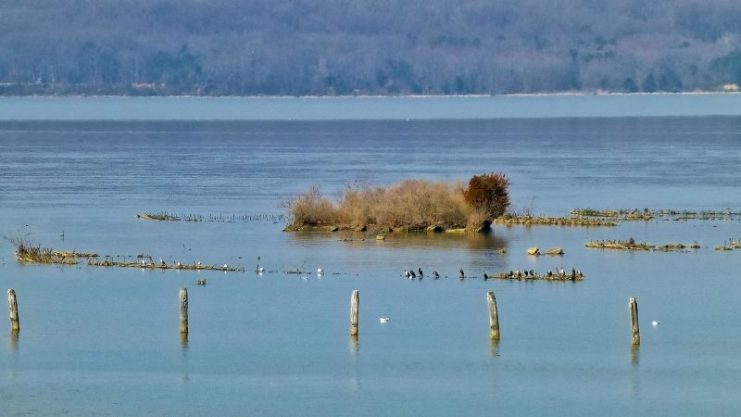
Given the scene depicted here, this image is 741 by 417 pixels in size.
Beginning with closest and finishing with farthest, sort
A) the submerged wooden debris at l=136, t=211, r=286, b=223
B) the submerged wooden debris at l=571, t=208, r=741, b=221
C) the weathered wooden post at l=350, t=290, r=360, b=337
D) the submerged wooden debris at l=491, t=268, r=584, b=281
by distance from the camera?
the weathered wooden post at l=350, t=290, r=360, b=337 → the submerged wooden debris at l=491, t=268, r=584, b=281 → the submerged wooden debris at l=571, t=208, r=741, b=221 → the submerged wooden debris at l=136, t=211, r=286, b=223

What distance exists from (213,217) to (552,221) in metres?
19.4

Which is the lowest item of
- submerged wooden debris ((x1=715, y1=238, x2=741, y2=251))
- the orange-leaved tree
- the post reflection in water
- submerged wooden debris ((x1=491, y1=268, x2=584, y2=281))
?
the post reflection in water

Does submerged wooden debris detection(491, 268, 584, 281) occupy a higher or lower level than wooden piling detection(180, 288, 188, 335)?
higher

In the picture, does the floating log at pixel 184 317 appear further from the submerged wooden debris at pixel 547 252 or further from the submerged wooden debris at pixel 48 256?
the submerged wooden debris at pixel 547 252

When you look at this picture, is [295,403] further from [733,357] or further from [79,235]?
[79,235]

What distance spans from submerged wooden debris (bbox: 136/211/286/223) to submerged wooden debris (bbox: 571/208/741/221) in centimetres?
1673

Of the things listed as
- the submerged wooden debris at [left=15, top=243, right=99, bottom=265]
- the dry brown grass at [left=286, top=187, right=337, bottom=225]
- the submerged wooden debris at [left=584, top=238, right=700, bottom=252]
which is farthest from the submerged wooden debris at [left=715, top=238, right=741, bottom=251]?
the submerged wooden debris at [left=15, top=243, right=99, bottom=265]

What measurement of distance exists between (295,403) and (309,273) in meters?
23.5

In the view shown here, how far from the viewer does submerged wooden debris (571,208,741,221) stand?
88.3 m

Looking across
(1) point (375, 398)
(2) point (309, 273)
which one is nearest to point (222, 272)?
(2) point (309, 273)

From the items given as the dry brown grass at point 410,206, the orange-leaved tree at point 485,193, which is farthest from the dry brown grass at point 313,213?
the orange-leaved tree at point 485,193

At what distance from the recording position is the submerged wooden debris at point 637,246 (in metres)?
73.6

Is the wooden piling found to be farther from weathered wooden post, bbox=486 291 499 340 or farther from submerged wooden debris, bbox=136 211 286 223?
submerged wooden debris, bbox=136 211 286 223

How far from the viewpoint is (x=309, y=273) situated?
67562mm
